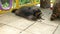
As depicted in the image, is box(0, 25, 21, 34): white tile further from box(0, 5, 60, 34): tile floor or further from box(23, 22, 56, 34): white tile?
box(23, 22, 56, 34): white tile

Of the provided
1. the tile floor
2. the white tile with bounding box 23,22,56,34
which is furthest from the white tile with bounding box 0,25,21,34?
the white tile with bounding box 23,22,56,34

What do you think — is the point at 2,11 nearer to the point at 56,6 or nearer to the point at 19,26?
the point at 19,26

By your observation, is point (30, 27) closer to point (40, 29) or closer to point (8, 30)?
point (40, 29)

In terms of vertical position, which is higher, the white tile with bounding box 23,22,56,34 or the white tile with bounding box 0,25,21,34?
the white tile with bounding box 0,25,21,34

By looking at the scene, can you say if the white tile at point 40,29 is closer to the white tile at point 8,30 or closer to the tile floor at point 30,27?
the tile floor at point 30,27

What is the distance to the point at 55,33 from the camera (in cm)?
171

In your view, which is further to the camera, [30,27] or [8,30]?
[30,27]

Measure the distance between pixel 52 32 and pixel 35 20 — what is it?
1.81 ft

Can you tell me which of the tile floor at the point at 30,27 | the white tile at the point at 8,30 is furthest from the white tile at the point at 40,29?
the white tile at the point at 8,30

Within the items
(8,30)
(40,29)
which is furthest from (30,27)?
(8,30)

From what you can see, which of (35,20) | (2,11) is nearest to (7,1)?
(2,11)

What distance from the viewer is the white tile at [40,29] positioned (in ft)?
5.64

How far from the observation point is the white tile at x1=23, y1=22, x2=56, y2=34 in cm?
172

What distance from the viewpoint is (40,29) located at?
1.82 metres
